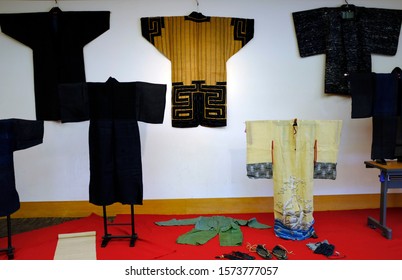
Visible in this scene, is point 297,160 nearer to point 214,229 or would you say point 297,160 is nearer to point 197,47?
point 214,229

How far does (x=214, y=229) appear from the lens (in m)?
3.08

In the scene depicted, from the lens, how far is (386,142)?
3.00 m

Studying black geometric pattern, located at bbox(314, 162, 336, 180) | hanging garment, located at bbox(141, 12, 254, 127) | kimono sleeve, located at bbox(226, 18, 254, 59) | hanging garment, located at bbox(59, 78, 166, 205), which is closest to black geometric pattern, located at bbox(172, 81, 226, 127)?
hanging garment, located at bbox(141, 12, 254, 127)

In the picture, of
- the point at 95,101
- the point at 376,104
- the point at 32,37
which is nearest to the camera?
the point at 95,101

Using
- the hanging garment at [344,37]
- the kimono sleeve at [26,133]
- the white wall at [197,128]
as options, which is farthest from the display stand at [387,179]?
the kimono sleeve at [26,133]

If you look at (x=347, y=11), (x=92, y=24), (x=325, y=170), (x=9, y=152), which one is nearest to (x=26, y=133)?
(x=9, y=152)

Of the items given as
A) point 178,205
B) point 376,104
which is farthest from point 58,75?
point 376,104

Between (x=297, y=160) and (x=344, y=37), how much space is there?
1.54 metres

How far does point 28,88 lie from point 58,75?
1.26 feet

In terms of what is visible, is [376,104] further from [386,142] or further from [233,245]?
[233,245]

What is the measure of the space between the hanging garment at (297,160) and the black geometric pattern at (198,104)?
2.24 ft

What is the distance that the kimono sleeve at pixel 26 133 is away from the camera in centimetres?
256

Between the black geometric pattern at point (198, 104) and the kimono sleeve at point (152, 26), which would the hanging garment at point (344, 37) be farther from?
the kimono sleeve at point (152, 26)

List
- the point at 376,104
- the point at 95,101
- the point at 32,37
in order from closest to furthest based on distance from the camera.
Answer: the point at 95,101 < the point at 376,104 < the point at 32,37
